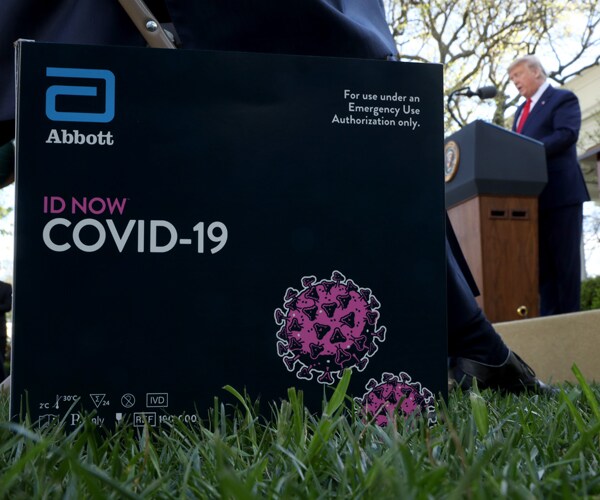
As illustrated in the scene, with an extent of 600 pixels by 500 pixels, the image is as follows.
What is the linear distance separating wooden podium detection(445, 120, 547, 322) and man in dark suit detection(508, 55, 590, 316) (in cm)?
20

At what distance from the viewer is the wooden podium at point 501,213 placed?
342 cm

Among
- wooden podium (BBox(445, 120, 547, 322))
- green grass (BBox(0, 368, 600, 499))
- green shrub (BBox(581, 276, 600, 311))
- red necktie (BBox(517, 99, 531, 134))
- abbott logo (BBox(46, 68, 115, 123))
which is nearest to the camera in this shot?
green grass (BBox(0, 368, 600, 499))

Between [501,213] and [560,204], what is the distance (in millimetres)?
429

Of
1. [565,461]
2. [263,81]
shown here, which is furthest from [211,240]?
[565,461]

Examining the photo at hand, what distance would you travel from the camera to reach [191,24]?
1097 millimetres

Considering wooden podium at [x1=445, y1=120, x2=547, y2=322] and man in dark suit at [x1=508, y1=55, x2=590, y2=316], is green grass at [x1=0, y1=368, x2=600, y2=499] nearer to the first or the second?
wooden podium at [x1=445, y1=120, x2=547, y2=322]

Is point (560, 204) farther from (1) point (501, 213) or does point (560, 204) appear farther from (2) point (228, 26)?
(2) point (228, 26)

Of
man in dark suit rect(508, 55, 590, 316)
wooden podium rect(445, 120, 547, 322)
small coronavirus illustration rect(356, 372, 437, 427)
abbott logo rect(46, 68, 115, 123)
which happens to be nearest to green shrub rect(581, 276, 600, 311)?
man in dark suit rect(508, 55, 590, 316)

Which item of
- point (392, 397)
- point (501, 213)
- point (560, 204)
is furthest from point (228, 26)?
point (560, 204)

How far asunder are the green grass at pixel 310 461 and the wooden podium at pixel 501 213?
8.51 feet

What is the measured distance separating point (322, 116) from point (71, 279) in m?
0.37

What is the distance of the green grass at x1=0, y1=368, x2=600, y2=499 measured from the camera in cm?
48

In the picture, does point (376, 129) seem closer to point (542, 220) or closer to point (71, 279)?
point (71, 279)

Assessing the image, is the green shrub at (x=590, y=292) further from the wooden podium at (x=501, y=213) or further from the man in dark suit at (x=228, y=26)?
the man in dark suit at (x=228, y=26)
